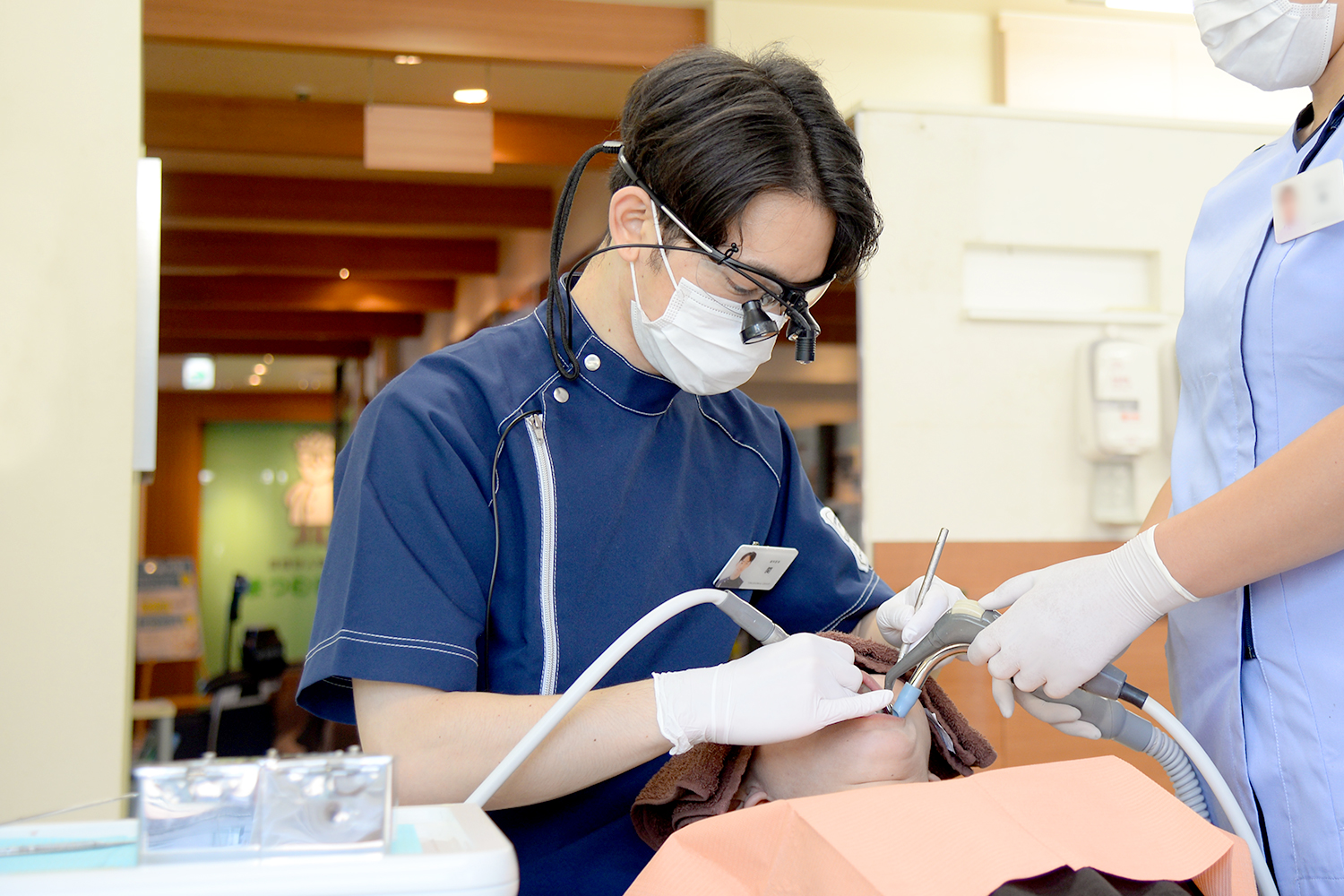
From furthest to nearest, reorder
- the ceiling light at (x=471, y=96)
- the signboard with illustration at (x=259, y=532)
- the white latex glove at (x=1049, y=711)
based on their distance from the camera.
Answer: the signboard with illustration at (x=259, y=532) → the ceiling light at (x=471, y=96) → the white latex glove at (x=1049, y=711)

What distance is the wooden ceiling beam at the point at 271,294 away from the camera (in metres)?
7.42

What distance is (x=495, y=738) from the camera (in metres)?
1.00

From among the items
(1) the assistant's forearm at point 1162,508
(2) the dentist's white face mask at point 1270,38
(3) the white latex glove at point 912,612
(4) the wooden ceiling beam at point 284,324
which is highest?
(4) the wooden ceiling beam at point 284,324

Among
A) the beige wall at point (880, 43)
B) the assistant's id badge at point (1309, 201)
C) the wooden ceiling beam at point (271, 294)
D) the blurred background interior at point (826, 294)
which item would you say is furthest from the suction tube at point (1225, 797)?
the wooden ceiling beam at point (271, 294)

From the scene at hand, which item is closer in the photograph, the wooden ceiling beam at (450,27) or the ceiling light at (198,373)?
the wooden ceiling beam at (450,27)

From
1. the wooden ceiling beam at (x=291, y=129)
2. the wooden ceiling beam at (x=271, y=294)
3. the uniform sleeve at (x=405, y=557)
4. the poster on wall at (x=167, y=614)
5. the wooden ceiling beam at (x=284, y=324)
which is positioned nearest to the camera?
the uniform sleeve at (x=405, y=557)

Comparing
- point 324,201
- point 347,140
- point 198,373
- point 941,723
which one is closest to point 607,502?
point 941,723

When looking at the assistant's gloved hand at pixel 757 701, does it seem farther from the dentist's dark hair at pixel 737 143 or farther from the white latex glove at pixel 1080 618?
the dentist's dark hair at pixel 737 143

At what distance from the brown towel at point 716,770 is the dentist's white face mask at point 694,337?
370 millimetres

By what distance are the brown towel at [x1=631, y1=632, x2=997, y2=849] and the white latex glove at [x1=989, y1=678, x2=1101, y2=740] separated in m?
0.11

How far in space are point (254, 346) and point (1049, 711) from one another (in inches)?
349

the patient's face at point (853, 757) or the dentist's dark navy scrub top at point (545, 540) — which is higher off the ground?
the dentist's dark navy scrub top at point (545, 540)

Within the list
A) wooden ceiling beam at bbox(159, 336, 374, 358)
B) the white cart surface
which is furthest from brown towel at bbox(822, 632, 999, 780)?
wooden ceiling beam at bbox(159, 336, 374, 358)

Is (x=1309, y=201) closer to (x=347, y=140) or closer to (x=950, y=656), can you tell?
(x=950, y=656)
